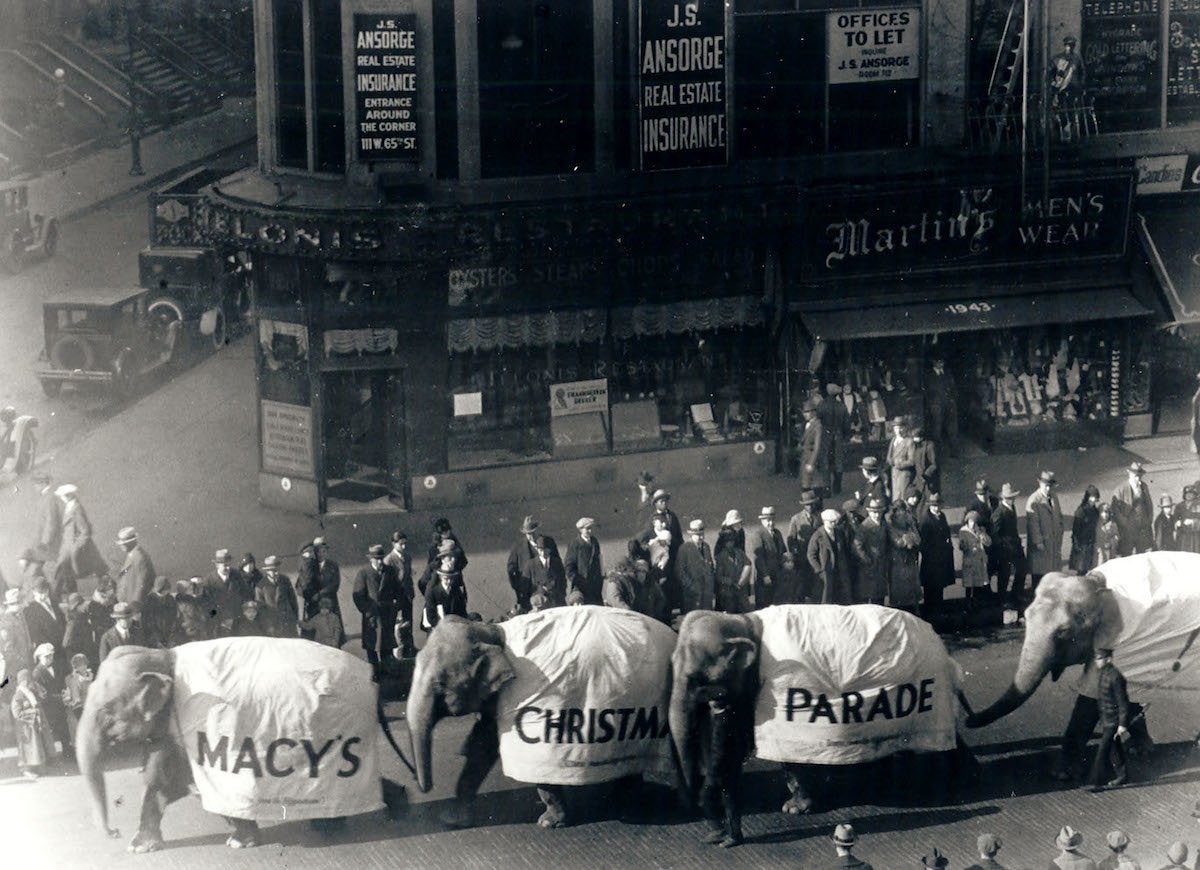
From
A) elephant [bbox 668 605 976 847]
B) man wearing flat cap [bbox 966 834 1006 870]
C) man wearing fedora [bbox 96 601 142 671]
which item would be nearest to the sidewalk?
man wearing fedora [bbox 96 601 142 671]

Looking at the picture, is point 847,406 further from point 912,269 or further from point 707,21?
point 707,21

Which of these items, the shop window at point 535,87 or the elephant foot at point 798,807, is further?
the shop window at point 535,87

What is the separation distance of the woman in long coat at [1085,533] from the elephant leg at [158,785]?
10.5m

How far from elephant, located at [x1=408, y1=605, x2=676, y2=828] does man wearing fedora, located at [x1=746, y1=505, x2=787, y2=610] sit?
402 centimetres

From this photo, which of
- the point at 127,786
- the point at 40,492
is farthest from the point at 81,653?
the point at 40,492

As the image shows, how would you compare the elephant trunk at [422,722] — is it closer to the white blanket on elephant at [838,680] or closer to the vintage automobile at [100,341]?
the white blanket on elephant at [838,680]

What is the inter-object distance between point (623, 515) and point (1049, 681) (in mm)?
6597

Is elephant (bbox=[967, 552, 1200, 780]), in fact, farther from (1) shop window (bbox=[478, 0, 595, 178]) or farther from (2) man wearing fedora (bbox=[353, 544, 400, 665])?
(1) shop window (bbox=[478, 0, 595, 178])

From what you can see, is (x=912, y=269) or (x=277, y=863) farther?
(x=912, y=269)

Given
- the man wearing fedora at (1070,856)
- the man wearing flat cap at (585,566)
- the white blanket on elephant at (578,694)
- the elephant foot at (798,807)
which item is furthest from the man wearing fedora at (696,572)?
the man wearing fedora at (1070,856)

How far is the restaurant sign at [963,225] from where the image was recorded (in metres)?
24.6

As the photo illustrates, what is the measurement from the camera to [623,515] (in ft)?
78.2

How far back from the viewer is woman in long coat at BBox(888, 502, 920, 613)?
65.1ft

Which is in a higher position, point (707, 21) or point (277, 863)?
point (707, 21)
